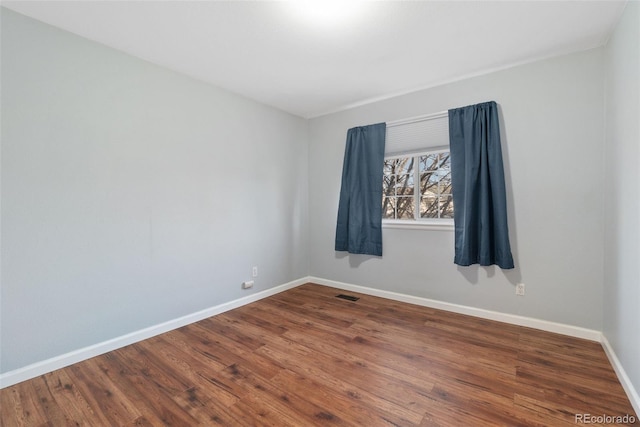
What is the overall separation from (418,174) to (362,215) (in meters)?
0.85

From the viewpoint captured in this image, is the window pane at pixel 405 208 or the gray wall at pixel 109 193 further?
the window pane at pixel 405 208

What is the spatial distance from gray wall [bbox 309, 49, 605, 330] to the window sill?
0.07 meters

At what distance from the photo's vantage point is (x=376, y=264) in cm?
369

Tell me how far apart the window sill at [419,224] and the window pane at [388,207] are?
80 millimetres

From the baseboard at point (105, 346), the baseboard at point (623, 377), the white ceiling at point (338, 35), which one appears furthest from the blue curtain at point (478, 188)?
the baseboard at point (105, 346)

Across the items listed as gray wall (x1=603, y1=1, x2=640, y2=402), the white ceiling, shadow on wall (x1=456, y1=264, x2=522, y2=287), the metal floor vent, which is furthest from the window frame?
gray wall (x1=603, y1=1, x2=640, y2=402)

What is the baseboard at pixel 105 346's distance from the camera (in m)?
1.93

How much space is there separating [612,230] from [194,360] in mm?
3298

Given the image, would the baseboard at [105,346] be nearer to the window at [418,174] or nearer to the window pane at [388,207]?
the window pane at [388,207]

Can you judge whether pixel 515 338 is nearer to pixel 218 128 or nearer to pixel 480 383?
pixel 480 383

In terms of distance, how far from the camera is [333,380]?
193cm

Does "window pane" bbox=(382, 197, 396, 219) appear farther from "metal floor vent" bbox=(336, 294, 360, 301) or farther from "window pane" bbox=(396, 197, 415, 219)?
"metal floor vent" bbox=(336, 294, 360, 301)

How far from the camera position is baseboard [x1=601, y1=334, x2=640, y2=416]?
5.30 feet

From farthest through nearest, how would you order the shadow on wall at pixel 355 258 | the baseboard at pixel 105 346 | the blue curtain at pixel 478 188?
the shadow on wall at pixel 355 258
the blue curtain at pixel 478 188
the baseboard at pixel 105 346
